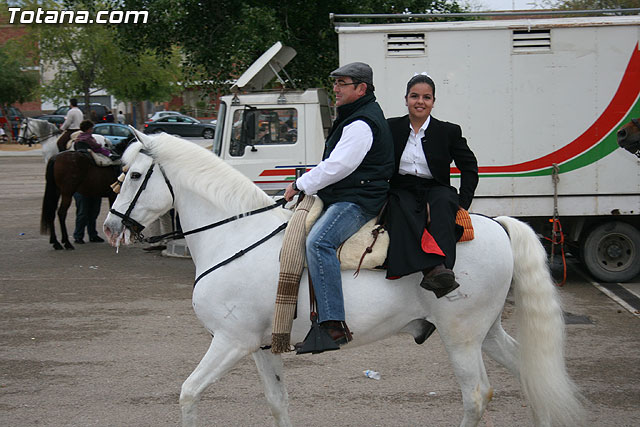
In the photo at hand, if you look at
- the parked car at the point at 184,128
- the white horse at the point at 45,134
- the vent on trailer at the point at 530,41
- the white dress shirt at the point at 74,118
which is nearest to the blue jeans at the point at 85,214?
the white horse at the point at 45,134

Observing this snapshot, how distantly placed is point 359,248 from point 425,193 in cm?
59

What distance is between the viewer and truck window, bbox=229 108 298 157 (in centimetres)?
1153

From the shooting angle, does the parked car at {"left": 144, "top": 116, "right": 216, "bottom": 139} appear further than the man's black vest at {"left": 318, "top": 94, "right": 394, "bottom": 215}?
Yes

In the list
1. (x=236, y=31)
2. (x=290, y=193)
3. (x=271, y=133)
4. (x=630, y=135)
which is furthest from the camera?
(x=236, y=31)

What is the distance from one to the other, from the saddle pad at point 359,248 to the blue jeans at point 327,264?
0.25 ft

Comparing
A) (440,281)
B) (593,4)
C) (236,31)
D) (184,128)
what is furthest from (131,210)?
(184,128)

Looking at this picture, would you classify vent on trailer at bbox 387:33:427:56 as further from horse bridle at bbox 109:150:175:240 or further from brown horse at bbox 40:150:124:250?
brown horse at bbox 40:150:124:250

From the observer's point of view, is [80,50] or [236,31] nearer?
[236,31]

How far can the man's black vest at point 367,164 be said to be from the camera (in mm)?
4562

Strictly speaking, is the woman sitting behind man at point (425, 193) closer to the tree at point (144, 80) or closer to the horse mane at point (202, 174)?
the horse mane at point (202, 174)

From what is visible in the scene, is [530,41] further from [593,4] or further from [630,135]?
[593,4]

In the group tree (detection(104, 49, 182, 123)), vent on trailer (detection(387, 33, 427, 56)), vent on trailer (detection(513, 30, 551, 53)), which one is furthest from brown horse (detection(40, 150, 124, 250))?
tree (detection(104, 49, 182, 123))

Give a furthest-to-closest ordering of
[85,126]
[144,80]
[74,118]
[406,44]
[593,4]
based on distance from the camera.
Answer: [144,80], [593,4], [74,118], [85,126], [406,44]

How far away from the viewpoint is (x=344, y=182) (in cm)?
463
